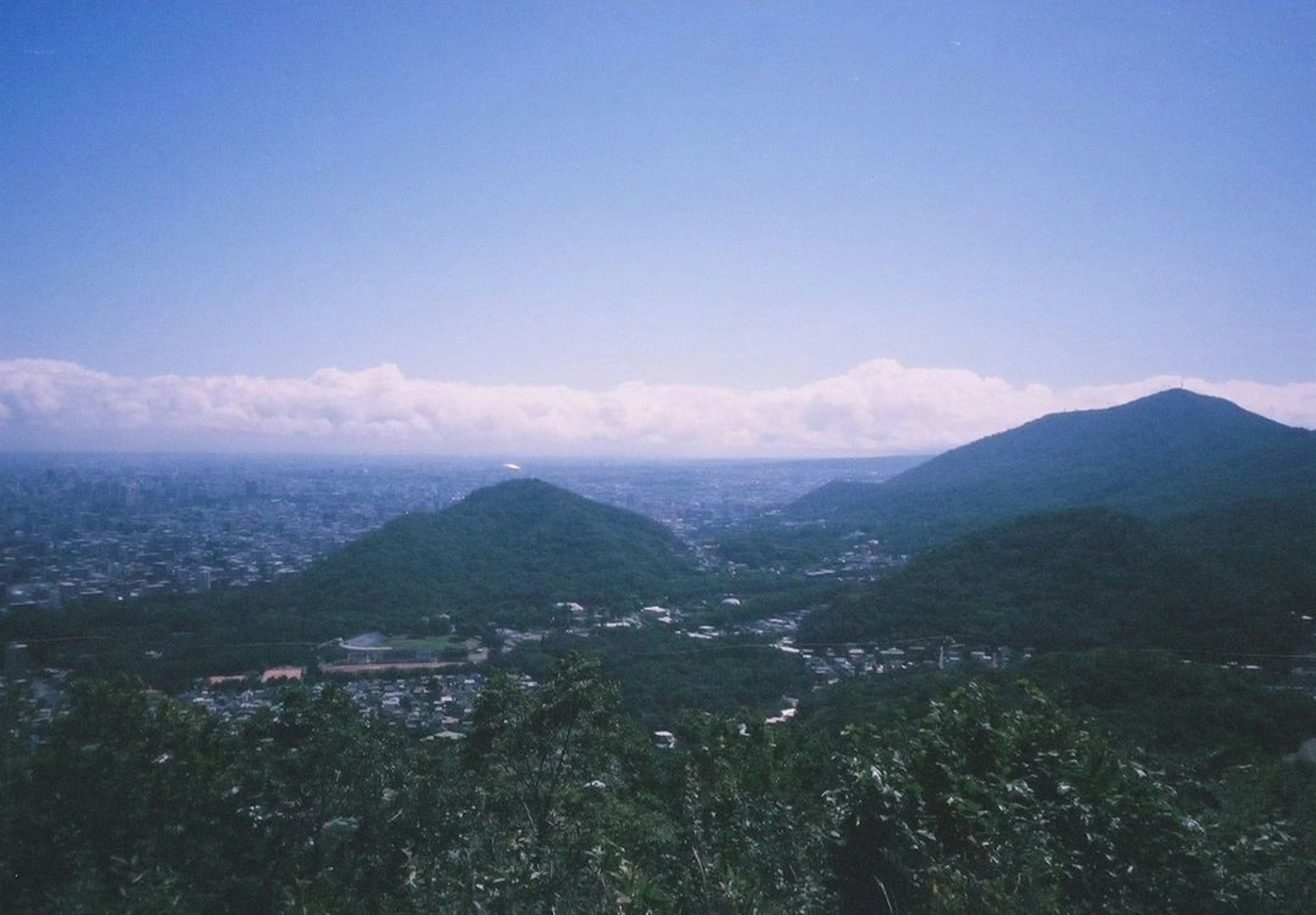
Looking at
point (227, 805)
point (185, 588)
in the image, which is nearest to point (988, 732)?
point (227, 805)

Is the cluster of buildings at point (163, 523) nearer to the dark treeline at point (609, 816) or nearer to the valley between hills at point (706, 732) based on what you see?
the valley between hills at point (706, 732)

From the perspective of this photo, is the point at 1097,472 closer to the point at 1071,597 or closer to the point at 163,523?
Result: the point at 1071,597

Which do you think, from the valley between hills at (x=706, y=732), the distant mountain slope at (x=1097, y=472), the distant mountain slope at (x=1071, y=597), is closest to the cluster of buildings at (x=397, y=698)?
the valley between hills at (x=706, y=732)

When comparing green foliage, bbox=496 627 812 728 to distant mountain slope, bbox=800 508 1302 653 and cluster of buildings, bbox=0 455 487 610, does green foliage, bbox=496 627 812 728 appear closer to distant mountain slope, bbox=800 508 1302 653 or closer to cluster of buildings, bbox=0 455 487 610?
distant mountain slope, bbox=800 508 1302 653

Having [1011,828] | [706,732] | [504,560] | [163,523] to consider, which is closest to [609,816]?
[706,732]

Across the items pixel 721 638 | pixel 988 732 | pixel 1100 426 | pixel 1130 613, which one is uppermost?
pixel 1100 426

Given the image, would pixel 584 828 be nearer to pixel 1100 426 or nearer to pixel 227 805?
pixel 227 805
